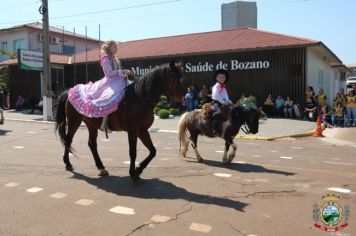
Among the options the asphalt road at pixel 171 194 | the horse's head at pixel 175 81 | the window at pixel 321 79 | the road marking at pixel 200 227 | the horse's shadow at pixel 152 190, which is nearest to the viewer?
the road marking at pixel 200 227

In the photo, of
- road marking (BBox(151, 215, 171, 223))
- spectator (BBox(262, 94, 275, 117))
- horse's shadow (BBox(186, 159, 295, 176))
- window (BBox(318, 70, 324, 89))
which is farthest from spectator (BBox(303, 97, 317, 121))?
road marking (BBox(151, 215, 171, 223))

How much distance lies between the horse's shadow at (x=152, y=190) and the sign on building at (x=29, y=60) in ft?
59.1

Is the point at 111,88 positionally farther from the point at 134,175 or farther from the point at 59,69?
the point at 59,69

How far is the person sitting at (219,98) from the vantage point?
9.11m

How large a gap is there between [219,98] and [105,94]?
2.84 m

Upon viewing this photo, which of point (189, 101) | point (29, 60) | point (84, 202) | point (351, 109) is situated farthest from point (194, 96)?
point (84, 202)

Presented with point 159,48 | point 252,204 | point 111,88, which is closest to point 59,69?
point 159,48

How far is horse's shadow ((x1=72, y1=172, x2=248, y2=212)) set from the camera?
5941 millimetres

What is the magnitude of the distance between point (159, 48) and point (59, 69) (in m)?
8.39

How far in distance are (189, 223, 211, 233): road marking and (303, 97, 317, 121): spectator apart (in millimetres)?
17128

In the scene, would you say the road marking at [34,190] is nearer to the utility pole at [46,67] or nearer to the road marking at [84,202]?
the road marking at [84,202]

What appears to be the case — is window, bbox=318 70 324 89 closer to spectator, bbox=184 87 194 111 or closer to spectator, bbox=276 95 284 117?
spectator, bbox=276 95 284 117

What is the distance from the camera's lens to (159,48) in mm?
28797

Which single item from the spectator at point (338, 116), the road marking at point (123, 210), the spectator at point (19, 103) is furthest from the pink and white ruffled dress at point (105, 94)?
the spectator at point (19, 103)
